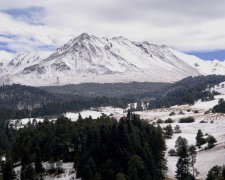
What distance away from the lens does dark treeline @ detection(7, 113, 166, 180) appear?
14825 cm

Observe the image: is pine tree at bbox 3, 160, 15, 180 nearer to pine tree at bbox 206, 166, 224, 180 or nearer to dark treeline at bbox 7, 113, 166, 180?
dark treeline at bbox 7, 113, 166, 180

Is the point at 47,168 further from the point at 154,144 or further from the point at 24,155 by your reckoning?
the point at 154,144

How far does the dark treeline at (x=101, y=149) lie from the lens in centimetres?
14825

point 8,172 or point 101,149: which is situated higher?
point 101,149

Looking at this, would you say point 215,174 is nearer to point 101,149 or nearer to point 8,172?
point 101,149

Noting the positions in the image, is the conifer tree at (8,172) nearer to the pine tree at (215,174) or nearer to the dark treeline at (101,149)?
the dark treeline at (101,149)

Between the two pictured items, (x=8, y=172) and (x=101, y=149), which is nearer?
(x=8, y=172)

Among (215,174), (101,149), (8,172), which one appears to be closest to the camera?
(215,174)

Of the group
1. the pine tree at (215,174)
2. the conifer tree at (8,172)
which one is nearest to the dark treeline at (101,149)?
the conifer tree at (8,172)

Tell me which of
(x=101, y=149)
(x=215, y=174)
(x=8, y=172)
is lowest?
(x=215, y=174)

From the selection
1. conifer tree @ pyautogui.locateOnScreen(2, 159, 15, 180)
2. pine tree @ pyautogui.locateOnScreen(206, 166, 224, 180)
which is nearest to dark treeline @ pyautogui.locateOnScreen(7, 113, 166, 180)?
conifer tree @ pyautogui.locateOnScreen(2, 159, 15, 180)

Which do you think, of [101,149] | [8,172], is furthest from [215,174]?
[8,172]

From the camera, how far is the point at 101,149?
160 metres

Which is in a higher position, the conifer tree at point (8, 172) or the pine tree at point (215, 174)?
the conifer tree at point (8, 172)
